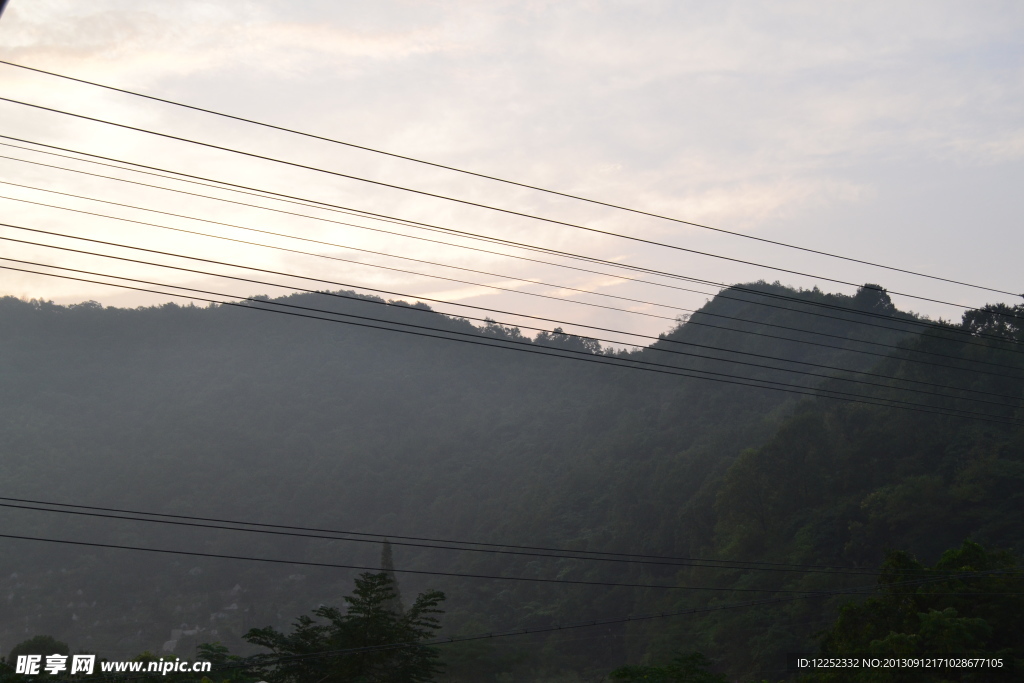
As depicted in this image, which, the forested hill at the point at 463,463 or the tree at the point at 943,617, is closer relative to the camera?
the tree at the point at 943,617

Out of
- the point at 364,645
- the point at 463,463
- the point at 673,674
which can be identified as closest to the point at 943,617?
the point at 673,674

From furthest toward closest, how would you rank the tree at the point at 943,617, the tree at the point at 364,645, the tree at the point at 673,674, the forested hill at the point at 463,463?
the forested hill at the point at 463,463 < the tree at the point at 943,617 < the tree at the point at 364,645 < the tree at the point at 673,674

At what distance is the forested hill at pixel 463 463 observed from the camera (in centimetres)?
4962

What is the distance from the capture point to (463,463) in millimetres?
115188

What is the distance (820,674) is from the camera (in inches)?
829

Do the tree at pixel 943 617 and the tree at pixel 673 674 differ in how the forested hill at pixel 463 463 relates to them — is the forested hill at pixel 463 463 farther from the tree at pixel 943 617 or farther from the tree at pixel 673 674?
the tree at pixel 943 617

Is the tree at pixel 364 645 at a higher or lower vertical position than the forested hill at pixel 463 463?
lower

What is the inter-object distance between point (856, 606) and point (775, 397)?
64.8 m

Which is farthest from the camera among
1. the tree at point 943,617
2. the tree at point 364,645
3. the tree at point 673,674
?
the tree at point 943,617

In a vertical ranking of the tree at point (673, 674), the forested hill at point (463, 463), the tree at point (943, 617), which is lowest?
the tree at point (673, 674)

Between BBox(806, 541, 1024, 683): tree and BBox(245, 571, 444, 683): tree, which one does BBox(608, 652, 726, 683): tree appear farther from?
BBox(806, 541, 1024, 683): tree

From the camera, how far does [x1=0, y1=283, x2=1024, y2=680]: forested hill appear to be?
49625 mm

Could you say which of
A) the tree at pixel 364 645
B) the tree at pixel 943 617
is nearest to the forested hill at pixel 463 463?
the tree at pixel 364 645

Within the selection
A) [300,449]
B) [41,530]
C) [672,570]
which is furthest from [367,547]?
[672,570]
